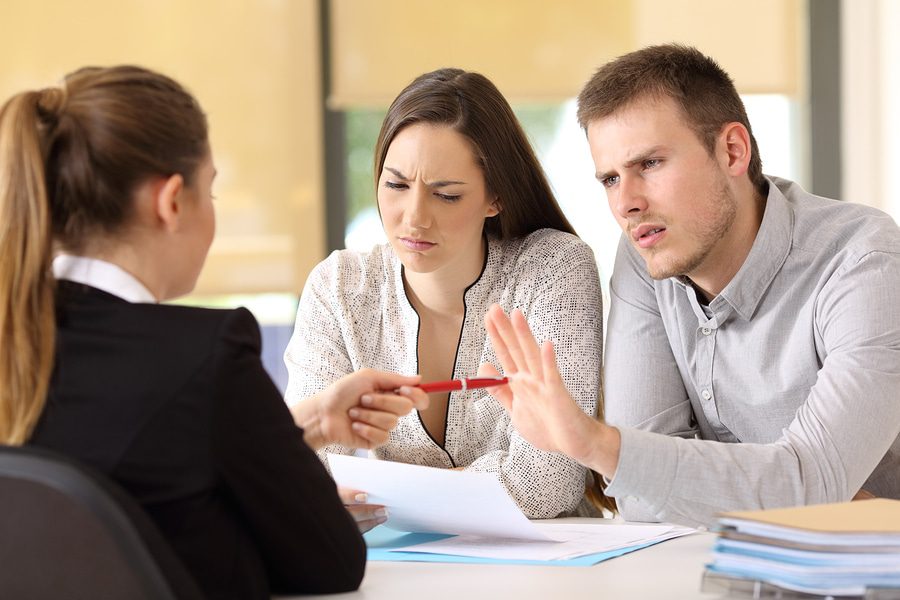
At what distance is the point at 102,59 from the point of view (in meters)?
4.13

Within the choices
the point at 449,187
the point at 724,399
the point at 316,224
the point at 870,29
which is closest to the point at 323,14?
the point at 316,224

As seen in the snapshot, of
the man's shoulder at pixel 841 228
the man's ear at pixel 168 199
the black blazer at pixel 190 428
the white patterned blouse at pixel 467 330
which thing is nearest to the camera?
the black blazer at pixel 190 428

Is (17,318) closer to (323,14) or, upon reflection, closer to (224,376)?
(224,376)

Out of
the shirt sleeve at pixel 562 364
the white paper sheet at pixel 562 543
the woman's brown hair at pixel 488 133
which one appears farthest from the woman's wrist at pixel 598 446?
the woman's brown hair at pixel 488 133

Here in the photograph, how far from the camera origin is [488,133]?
2123 millimetres

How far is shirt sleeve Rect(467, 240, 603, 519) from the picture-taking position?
6.06ft

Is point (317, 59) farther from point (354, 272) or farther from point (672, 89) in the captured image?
point (672, 89)

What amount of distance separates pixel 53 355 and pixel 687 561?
81 centimetres

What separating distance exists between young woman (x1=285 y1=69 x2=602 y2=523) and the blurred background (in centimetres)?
202

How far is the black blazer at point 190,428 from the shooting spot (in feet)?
3.43

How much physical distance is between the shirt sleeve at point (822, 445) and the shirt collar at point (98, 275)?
0.69 meters

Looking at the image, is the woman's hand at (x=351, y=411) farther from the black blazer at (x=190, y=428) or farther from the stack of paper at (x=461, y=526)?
the black blazer at (x=190, y=428)

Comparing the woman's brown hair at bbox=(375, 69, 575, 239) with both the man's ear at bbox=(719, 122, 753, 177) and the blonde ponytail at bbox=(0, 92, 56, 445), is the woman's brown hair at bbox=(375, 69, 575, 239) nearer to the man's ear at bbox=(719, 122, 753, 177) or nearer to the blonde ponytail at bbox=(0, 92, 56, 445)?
the man's ear at bbox=(719, 122, 753, 177)

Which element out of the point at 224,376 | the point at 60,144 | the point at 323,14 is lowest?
the point at 224,376
